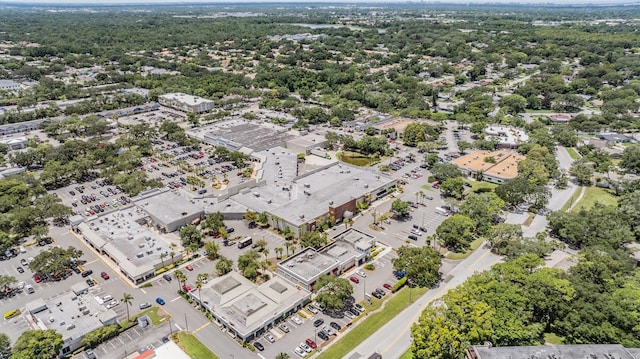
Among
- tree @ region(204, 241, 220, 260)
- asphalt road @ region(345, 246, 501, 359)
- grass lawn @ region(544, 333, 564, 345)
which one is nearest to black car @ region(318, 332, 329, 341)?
asphalt road @ region(345, 246, 501, 359)

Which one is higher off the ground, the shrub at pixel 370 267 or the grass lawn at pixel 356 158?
the grass lawn at pixel 356 158

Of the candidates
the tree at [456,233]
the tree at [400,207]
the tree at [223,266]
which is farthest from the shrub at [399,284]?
the tree at [223,266]

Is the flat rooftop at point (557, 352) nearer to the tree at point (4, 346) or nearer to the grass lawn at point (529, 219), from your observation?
the grass lawn at point (529, 219)

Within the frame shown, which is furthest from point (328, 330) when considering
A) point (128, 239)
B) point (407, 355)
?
point (128, 239)

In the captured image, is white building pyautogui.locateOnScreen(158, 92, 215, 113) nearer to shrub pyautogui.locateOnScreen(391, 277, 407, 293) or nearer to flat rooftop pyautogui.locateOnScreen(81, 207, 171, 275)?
flat rooftop pyautogui.locateOnScreen(81, 207, 171, 275)

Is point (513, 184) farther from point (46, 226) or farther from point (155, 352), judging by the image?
point (46, 226)

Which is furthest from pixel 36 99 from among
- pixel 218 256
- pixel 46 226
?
pixel 218 256
